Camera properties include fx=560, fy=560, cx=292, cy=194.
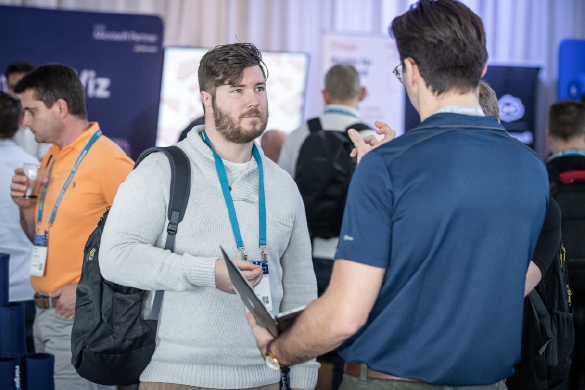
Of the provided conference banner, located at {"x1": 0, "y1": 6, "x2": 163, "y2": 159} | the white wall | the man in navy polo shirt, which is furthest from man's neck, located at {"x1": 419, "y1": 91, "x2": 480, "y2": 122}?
the white wall

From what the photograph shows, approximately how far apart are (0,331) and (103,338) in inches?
27.5

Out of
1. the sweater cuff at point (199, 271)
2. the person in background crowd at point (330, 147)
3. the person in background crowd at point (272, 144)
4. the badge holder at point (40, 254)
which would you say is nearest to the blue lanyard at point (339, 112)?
the person in background crowd at point (330, 147)

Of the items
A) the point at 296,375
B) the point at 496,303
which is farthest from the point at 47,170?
the point at 496,303

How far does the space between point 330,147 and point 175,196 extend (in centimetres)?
164

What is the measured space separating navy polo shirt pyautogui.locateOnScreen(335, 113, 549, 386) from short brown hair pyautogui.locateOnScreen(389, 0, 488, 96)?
0.26 ft

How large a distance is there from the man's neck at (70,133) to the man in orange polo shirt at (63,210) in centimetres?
2

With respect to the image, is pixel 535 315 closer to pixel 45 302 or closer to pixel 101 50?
pixel 45 302

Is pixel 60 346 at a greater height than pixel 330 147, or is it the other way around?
pixel 330 147

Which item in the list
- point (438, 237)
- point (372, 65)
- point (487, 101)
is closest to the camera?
point (438, 237)

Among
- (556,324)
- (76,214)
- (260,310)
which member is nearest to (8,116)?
(76,214)

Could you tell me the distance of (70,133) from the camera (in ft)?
8.27

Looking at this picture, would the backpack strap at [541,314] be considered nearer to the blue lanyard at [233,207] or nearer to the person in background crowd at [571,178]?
the blue lanyard at [233,207]

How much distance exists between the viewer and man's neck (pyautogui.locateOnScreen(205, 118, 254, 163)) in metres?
1.76

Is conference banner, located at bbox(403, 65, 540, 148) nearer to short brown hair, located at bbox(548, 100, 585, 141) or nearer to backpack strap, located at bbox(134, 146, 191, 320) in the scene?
short brown hair, located at bbox(548, 100, 585, 141)
